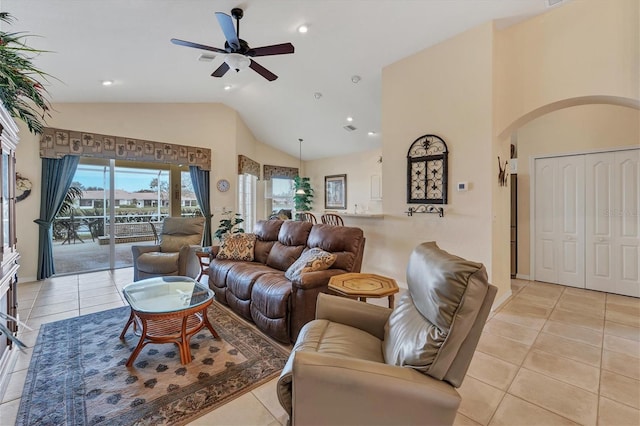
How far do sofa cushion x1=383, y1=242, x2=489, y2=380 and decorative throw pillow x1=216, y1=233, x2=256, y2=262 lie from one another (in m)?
2.65

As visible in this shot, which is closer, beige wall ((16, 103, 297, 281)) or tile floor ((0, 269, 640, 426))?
tile floor ((0, 269, 640, 426))

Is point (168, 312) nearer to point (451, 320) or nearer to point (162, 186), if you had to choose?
point (451, 320)

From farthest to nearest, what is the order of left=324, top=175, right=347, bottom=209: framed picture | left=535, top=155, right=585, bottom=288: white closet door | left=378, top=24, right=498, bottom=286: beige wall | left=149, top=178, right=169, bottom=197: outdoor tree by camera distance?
left=324, top=175, right=347, bottom=209: framed picture
left=149, top=178, right=169, bottom=197: outdoor tree
left=535, top=155, right=585, bottom=288: white closet door
left=378, top=24, right=498, bottom=286: beige wall

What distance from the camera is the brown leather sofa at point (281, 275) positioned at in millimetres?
2471

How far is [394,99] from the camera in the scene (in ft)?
13.6

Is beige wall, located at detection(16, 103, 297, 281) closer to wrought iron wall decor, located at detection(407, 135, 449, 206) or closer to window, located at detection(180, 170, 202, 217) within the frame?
window, located at detection(180, 170, 202, 217)

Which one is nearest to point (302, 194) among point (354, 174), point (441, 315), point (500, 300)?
point (354, 174)

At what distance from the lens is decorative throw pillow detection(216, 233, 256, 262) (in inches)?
146

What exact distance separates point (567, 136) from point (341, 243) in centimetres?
400

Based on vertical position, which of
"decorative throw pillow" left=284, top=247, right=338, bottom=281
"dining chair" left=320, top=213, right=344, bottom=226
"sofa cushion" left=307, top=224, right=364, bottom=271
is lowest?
"decorative throw pillow" left=284, top=247, right=338, bottom=281

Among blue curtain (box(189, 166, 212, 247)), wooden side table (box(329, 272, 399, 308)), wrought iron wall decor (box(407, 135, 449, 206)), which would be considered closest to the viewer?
wooden side table (box(329, 272, 399, 308))

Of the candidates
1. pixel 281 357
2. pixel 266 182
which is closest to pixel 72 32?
pixel 281 357

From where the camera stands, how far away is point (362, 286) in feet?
7.60

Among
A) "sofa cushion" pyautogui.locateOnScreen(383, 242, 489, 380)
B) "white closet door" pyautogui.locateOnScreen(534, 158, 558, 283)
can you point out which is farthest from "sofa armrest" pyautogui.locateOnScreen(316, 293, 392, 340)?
"white closet door" pyautogui.locateOnScreen(534, 158, 558, 283)
